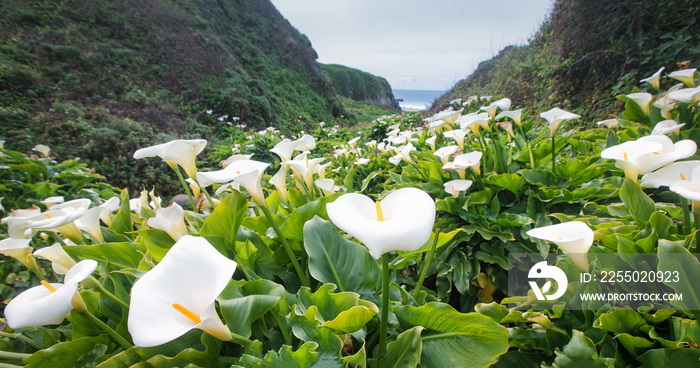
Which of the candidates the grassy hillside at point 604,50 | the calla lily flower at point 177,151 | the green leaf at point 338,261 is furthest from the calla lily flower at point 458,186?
the grassy hillside at point 604,50

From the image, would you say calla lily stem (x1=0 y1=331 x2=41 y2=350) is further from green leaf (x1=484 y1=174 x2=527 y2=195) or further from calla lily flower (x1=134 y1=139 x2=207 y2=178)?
green leaf (x1=484 y1=174 x2=527 y2=195)

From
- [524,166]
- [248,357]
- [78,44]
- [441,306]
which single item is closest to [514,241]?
[524,166]

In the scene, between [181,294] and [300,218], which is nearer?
[181,294]

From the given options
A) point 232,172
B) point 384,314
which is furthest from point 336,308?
point 232,172

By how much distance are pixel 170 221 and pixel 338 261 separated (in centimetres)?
58

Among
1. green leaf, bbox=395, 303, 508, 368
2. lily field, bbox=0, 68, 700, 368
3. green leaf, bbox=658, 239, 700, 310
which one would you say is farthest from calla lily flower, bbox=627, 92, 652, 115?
green leaf, bbox=395, 303, 508, 368

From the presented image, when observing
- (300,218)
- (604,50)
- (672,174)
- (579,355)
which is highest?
(604,50)

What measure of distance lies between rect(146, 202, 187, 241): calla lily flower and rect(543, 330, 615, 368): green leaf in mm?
1206

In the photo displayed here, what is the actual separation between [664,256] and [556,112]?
119cm

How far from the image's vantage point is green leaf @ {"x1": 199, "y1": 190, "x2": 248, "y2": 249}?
965mm

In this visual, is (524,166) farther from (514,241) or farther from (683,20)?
(683,20)

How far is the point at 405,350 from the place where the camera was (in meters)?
0.74

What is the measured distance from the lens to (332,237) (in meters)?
1.02

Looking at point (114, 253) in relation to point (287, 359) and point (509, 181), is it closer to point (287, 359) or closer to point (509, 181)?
point (287, 359)
